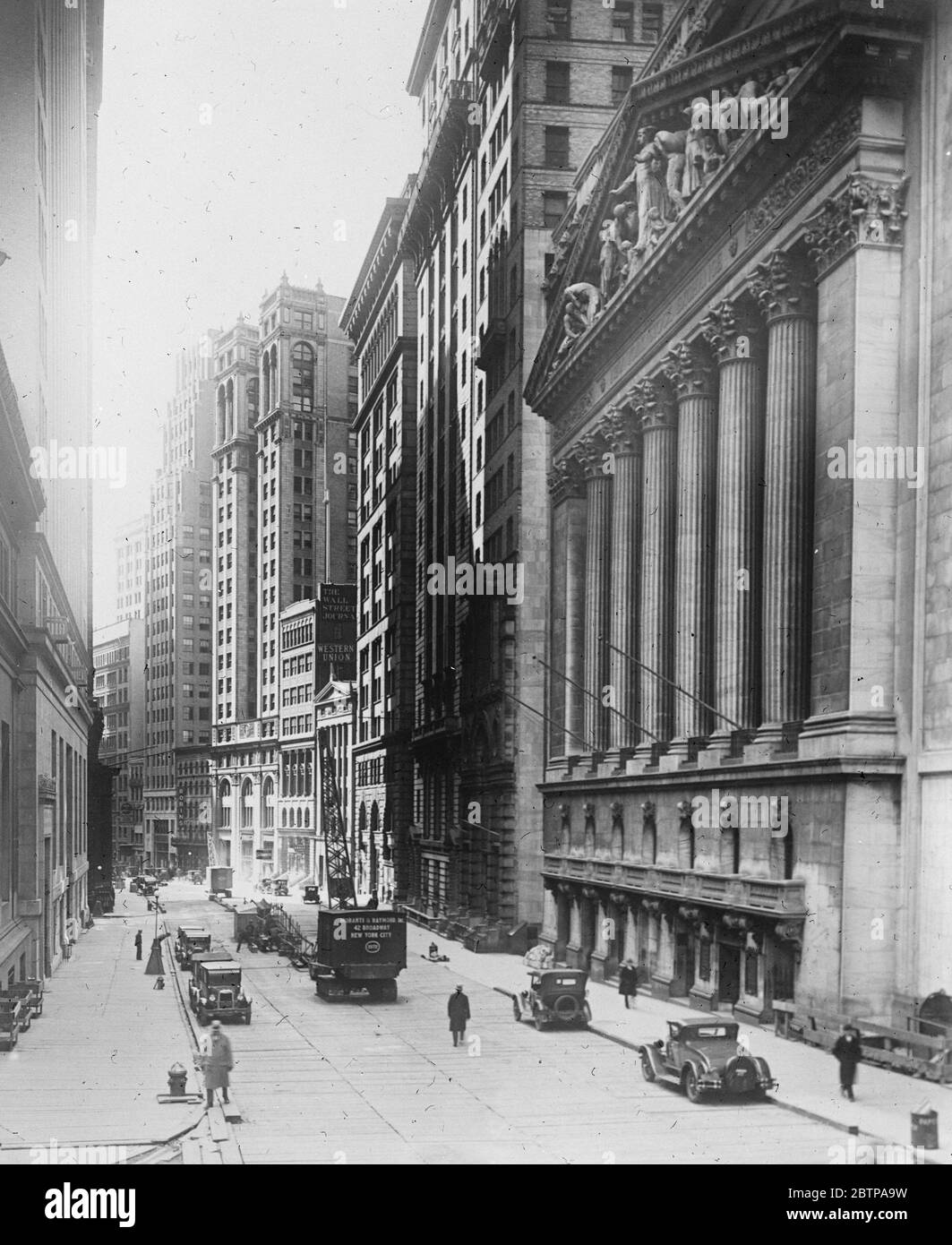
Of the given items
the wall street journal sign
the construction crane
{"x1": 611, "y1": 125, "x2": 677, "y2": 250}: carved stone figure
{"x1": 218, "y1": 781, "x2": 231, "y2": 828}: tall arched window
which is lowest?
{"x1": 218, "y1": 781, "x2": 231, "y2": 828}: tall arched window

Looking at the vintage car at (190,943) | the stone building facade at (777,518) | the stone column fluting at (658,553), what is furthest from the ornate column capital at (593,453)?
the vintage car at (190,943)

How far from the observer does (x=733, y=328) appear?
4031 cm

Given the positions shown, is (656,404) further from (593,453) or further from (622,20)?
(622,20)

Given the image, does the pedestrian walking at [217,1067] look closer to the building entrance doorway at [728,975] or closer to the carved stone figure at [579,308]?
the building entrance doorway at [728,975]

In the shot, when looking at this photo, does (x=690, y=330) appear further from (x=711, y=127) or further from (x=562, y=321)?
(x=562, y=321)

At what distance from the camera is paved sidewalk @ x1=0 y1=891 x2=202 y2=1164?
2209 cm

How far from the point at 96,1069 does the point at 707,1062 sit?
1248 cm

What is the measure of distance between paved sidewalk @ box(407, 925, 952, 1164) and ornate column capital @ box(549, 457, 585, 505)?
22101mm

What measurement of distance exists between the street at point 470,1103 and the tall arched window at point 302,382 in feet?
289

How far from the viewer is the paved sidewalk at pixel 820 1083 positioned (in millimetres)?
23188

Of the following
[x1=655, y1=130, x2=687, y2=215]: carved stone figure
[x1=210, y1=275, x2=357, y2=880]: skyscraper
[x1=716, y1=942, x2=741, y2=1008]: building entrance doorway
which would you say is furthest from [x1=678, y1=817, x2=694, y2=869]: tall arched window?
[x1=210, y1=275, x2=357, y2=880]: skyscraper

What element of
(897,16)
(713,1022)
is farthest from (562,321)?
(713,1022)

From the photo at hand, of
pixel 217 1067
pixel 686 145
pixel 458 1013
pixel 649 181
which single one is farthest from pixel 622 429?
pixel 217 1067

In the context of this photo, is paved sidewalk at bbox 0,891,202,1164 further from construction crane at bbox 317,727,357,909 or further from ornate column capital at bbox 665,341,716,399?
construction crane at bbox 317,727,357,909
